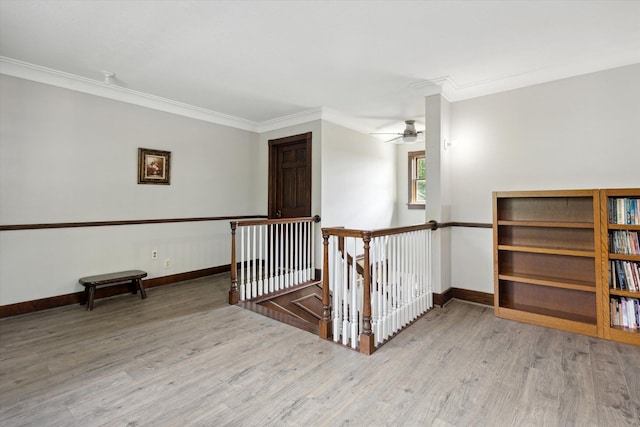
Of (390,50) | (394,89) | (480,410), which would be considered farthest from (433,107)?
(480,410)

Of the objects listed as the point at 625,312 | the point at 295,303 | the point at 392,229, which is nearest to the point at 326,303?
the point at 392,229

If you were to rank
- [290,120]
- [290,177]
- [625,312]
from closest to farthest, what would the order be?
[625,312] < [290,120] < [290,177]

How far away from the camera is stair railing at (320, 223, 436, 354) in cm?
239

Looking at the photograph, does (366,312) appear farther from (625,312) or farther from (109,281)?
(109,281)

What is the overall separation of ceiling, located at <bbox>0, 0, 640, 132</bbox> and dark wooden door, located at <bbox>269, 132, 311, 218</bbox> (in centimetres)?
104

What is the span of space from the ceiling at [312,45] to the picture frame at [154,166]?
70 centimetres

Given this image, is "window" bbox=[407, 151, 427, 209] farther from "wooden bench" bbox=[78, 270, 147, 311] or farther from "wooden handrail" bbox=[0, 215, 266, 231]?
"wooden bench" bbox=[78, 270, 147, 311]

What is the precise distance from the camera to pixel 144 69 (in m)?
3.13

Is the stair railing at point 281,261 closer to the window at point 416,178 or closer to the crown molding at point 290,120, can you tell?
the crown molding at point 290,120

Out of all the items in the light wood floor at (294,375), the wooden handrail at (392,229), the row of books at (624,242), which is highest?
the wooden handrail at (392,229)

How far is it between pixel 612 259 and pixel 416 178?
12.9ft

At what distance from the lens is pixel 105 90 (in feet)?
11.8

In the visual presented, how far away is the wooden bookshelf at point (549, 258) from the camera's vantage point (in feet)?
9.09

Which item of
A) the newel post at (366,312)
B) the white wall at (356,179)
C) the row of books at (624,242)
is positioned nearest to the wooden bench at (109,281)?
the white wall at (356,179)
